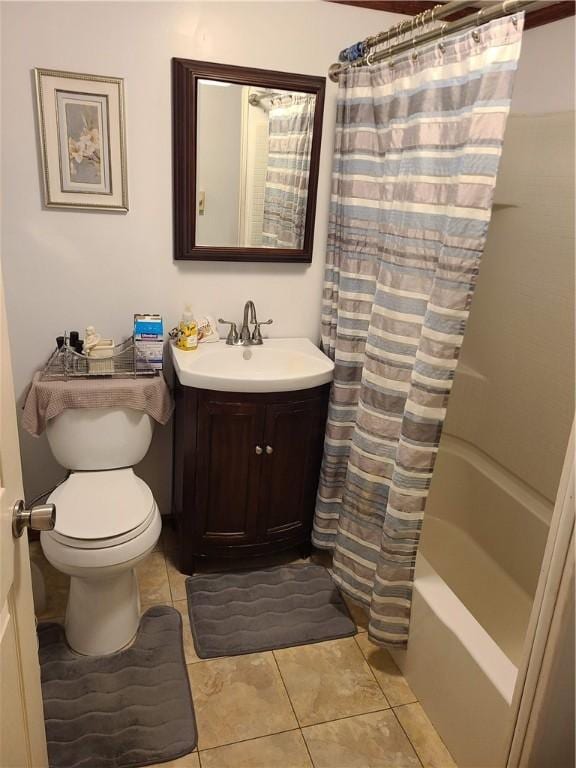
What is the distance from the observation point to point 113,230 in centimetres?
222

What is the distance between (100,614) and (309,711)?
762 mm

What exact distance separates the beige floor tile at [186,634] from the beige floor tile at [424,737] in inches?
27.8

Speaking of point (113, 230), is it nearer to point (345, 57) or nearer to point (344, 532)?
point (345, 57)

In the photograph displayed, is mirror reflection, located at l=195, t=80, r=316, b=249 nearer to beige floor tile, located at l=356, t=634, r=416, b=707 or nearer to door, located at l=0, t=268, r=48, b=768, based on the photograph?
door, located at l=0, t=268, r=48, b=768

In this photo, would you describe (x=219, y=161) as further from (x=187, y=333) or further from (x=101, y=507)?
(x=101, y=507)

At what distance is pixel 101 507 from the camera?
1.94 meters

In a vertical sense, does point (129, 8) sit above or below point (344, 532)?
above

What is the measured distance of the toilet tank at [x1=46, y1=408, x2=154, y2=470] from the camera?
2.09m

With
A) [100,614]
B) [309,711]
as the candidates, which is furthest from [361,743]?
[100,614]

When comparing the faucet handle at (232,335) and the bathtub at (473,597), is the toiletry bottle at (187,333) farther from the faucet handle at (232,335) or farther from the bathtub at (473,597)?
the bathtub at (473,597)

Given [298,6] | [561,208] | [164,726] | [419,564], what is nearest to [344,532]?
[419,564]

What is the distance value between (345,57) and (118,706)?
7.72 ft

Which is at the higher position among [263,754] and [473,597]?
[473,597]

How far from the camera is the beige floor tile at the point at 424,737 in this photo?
1.70 meters
